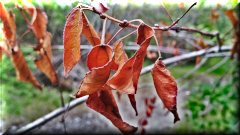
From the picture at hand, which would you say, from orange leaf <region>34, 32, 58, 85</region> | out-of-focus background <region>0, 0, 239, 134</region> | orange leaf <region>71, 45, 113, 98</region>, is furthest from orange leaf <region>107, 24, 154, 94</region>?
out-of-focus background <region>0, 0, 239, 134</region>

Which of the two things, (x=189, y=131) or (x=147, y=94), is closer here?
(x=189, y=131)

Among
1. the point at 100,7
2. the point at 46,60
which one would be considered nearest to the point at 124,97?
the point at 46,60

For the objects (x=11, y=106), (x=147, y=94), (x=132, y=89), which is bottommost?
(x=147, y=94)

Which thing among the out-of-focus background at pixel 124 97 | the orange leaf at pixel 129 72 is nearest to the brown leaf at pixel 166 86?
the orange leaf at pixel 129 72

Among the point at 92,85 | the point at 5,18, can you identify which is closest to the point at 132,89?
the point at 92,85

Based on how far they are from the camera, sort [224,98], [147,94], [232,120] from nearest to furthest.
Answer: [224,98] < [232,120] < [147,94]

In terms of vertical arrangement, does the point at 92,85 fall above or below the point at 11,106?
above

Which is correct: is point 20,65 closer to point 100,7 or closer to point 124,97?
point 100,7

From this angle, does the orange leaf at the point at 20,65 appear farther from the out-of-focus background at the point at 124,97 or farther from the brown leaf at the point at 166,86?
the out-of-focus background at the point at 124,97

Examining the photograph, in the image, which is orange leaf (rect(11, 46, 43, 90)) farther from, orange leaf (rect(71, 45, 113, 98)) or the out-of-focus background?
the out-of-focus background

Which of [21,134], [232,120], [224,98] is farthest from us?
[232,120]

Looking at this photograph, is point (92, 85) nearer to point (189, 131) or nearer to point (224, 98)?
point (224, 98)
